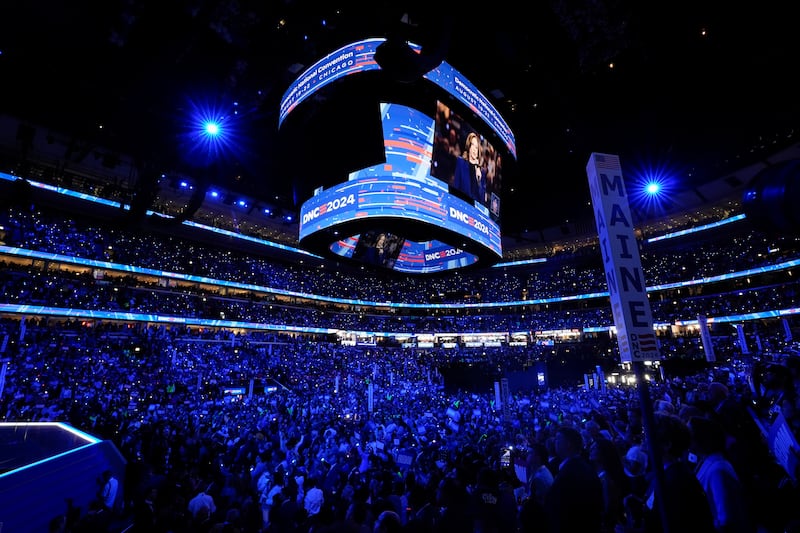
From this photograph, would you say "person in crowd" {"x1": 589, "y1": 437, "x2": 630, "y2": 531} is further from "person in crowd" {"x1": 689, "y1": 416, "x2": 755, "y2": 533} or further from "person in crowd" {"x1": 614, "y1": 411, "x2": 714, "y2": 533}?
"person in crowd" {"x1": 689, "y1": 416, "x2": 755, "y2": 533}

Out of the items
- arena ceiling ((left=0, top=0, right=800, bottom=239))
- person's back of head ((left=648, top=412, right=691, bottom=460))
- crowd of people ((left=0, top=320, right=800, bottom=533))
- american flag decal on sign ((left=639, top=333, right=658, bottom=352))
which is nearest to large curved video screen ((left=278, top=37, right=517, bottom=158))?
arena ceiling ((left=0, top=0, right=800, bottom=239))

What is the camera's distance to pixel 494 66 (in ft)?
39.0

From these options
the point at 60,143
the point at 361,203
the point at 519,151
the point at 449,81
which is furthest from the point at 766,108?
the point at 60,143

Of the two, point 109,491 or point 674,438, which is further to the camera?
point 109,491

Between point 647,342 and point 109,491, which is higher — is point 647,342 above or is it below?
above

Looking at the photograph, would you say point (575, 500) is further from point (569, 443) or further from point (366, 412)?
point (366, 412)

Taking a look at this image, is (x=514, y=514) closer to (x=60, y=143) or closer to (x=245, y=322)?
(x=60, y=143)

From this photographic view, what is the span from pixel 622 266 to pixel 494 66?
11.6 metres

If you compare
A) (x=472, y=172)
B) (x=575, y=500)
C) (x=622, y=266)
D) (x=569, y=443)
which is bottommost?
(x=575, y=500)

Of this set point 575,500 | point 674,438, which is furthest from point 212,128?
point 674,438

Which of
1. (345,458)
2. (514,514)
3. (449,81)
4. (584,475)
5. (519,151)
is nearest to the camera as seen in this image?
(584,475)

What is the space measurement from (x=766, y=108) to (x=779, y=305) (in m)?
25.1

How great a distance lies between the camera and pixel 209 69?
1141 centimetres

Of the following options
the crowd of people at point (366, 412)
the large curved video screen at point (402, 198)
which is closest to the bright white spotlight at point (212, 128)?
the large curved video screen at point (402, 198)
